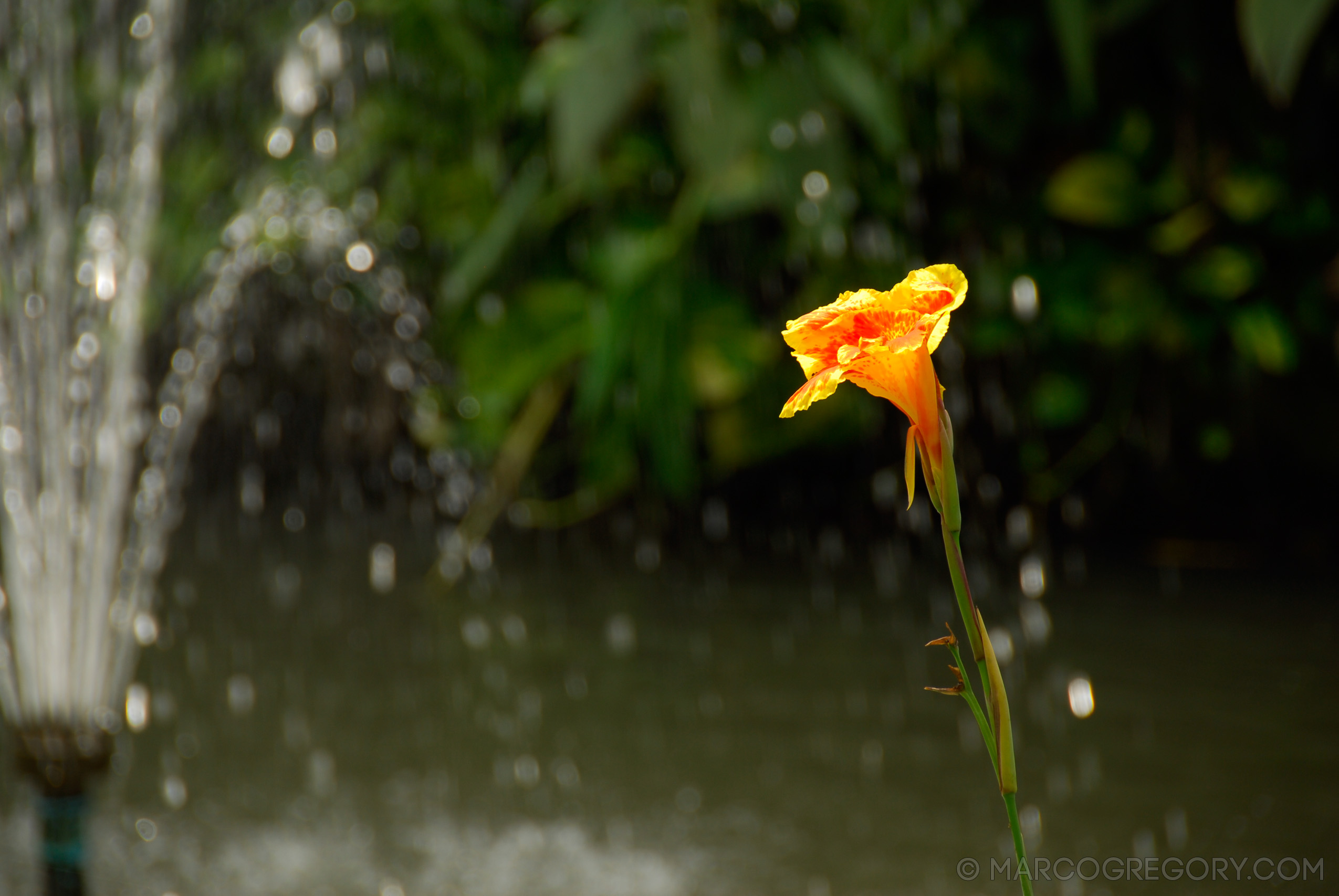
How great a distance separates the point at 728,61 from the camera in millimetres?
2062

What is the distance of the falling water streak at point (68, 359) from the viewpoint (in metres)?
1.27

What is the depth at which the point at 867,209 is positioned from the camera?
7.37ft

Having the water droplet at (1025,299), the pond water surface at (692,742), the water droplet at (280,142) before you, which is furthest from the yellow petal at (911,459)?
the water droplet at (280,142)

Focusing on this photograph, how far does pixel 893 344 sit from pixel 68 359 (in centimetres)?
199

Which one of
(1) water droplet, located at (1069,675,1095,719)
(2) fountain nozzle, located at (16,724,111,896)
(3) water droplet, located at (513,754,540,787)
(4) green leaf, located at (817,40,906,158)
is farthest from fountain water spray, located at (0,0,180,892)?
(4) green leaf, located at (817,40,906,158)

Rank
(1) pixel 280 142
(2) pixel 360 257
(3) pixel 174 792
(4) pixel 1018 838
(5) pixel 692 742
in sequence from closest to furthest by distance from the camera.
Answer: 1. (4) pixel 1018 838
2. (3) pixel 174 792
3. (5) pixel 692 742
4. (2) pixel 360 257
5. (1) pixel 280 142

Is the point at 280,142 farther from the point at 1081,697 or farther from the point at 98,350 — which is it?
the point at 1081,697

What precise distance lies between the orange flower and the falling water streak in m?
0.82

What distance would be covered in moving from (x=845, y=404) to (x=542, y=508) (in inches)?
32.7

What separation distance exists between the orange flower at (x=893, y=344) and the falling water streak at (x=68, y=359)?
0.82 metres

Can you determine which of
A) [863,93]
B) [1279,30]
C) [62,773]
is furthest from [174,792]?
[1279,30]

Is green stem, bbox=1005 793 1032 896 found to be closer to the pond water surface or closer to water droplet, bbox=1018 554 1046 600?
the pond water surface

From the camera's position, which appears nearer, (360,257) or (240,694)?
(240,694)

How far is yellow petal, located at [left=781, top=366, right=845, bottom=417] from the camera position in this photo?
367mm
